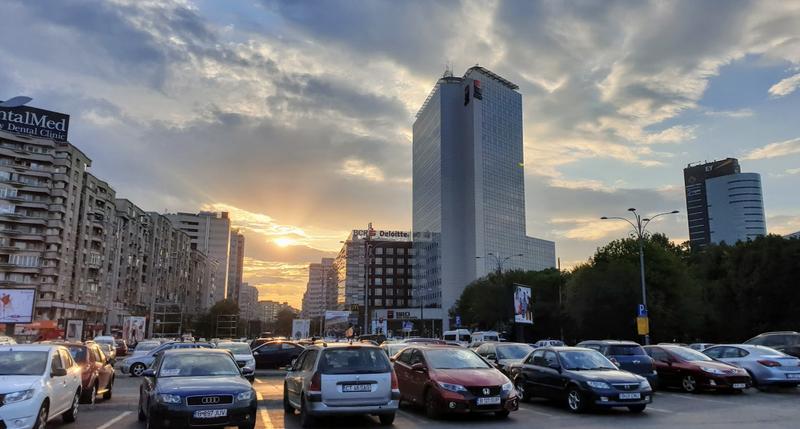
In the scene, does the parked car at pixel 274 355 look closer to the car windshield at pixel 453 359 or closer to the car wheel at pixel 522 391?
the car wheel at pixel 522 391

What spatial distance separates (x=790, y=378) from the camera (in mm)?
17750

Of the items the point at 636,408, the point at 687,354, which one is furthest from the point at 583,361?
the point at 687,354

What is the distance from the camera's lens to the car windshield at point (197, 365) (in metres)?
10.8

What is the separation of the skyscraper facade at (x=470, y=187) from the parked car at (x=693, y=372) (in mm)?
117866

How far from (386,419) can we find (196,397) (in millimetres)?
3714

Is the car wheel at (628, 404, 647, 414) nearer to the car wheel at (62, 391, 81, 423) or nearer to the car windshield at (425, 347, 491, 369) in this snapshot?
the car windshield at (425, 347, 491, 369)

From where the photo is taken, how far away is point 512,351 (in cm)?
2031

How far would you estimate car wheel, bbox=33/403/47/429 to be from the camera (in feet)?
31.3

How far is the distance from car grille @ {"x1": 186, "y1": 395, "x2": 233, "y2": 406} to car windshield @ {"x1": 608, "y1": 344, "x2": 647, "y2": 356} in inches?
467

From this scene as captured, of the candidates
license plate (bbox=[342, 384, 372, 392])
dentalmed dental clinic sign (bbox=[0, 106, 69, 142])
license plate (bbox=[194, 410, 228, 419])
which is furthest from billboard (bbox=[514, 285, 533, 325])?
dentalmed dental clinic sign (bbox=[0, 106, 69, 142])

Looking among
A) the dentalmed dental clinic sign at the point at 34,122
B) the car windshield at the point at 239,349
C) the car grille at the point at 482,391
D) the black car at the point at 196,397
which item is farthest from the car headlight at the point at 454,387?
the dentalmed dental clinic sign at the point at 34,122

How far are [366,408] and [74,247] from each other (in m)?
79.3

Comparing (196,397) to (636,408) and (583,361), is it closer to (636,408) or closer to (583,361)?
(583,361)

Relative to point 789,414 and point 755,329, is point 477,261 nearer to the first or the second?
point 755,329
